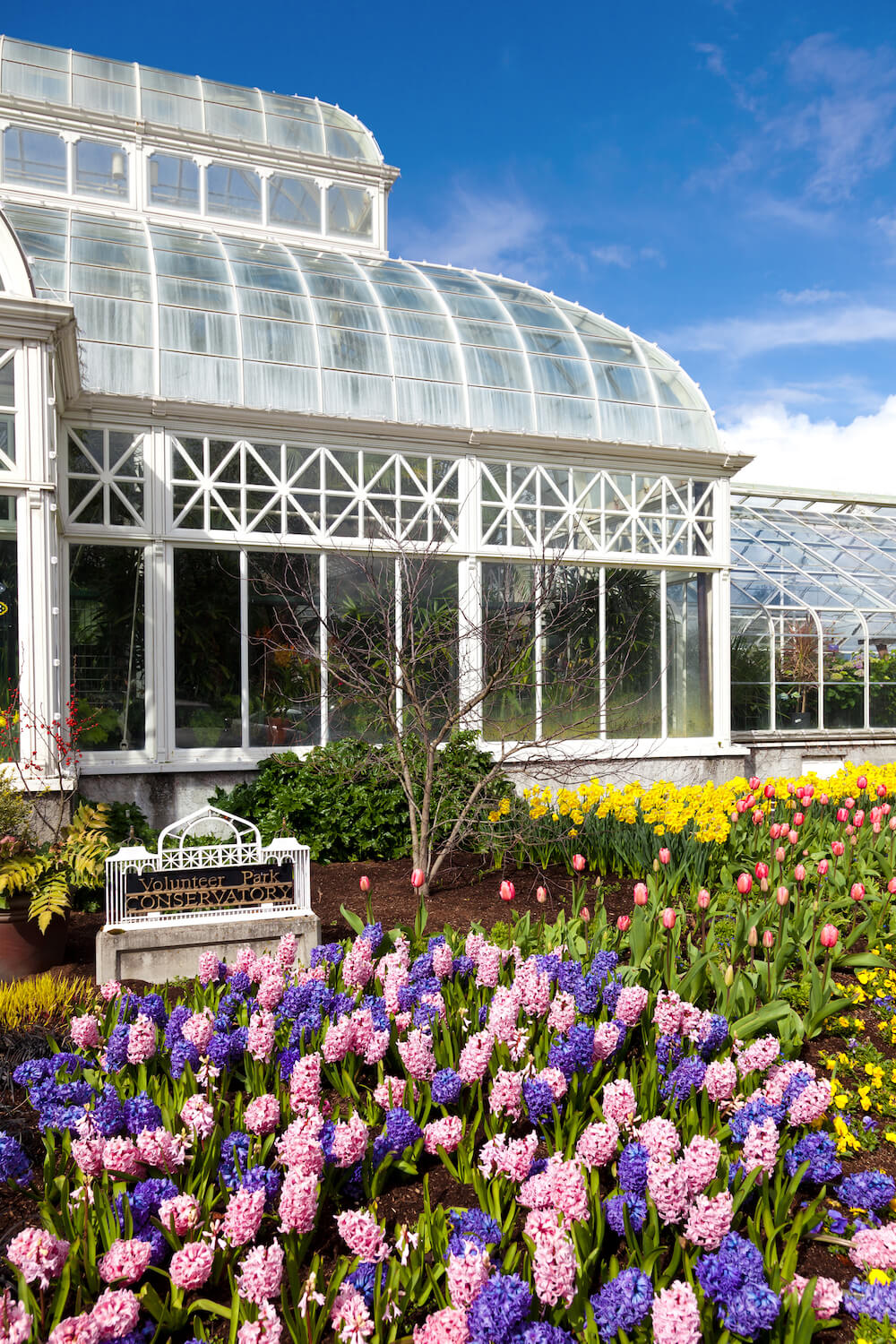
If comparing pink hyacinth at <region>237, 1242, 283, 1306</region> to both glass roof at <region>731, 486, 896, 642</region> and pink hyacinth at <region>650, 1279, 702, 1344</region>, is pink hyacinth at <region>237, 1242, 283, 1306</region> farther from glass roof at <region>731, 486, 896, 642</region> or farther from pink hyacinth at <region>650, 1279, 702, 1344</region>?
glass roof at <region>731, 486, 896, 642</region>

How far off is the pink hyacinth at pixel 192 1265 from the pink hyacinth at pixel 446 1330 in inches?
21.9

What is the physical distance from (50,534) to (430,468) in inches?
170

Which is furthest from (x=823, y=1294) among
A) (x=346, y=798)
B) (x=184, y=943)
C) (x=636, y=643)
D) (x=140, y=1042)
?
(x=636, y=643)

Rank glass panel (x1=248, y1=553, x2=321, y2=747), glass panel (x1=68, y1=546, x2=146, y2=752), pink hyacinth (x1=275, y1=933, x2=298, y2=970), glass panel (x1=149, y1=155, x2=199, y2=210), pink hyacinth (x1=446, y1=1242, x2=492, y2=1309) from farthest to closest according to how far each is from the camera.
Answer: glass panel (x1=149, y1=155, x2=199, y2=210)
glass panel (x1=248, y1=553, x2=321, y2=747)
glass panel (x1=68, y1=546, x2=146, y2=752)
pink hyacinth (x1=275, y1=933, x2=298, y2=970)
pink hyacinth (x1=446, y1=1242, x2=492, y2=1309)

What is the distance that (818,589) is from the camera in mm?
13109

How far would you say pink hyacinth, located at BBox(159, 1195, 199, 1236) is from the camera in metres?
2.32

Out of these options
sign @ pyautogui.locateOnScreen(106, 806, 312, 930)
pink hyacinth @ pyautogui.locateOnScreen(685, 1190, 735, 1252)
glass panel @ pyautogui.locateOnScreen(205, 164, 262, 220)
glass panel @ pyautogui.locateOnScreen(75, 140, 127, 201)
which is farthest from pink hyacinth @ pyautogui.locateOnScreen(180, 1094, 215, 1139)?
glass panel @ pyautogui.locateOnScreen(205, 164, 262, 220)

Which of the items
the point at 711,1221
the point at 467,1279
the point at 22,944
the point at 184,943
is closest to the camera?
the point at 467,1279

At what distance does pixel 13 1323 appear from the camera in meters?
1.85

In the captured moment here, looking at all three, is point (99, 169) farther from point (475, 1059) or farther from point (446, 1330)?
point (446, 1330)

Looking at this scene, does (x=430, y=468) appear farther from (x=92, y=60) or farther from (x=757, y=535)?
(x=92, y=60)

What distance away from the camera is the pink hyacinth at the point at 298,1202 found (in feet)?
7.50

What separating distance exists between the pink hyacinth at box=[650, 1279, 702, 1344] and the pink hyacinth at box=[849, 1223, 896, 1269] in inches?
21.2

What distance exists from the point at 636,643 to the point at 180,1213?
370 inches
